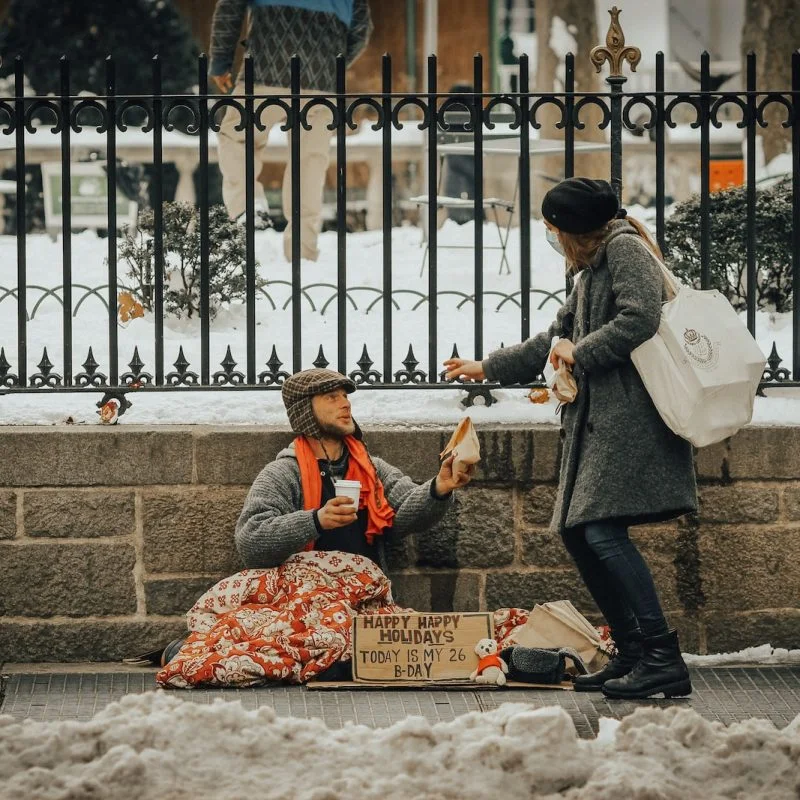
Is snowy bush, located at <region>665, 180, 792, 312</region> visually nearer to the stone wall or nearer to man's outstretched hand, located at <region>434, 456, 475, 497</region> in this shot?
the stone wall

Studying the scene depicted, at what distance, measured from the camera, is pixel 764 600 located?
668cm

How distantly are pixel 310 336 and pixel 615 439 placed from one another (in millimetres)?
2439

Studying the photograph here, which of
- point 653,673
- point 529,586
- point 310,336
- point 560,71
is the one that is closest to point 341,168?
point 310,336

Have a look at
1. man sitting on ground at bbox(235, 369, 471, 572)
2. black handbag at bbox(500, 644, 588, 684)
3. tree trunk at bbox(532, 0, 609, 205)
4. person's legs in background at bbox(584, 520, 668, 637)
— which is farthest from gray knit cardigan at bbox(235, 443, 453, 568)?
tree trunk at bbox(532, 0, 609, 205)

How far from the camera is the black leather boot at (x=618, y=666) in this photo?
5.96m

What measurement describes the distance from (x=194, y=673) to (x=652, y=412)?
1.88 m

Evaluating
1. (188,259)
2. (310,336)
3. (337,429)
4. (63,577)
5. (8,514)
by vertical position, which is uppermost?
(188,259)

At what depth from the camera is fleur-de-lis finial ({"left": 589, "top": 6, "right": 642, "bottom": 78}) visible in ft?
21.8

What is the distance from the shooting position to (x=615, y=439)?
18.8 feet

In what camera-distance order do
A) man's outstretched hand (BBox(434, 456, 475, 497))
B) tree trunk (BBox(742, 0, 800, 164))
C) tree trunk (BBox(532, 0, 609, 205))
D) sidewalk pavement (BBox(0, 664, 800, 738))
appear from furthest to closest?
tree trunk (BBox(532, 0, 609, 205))
tree trunk (BBox(742, 0, 800, 164))
man's outstretched hand (BBox(434, 456, 475, 497))
sidewalk pavement (BBox(0, 664, 800, 738))

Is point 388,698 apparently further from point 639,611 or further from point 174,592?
point 174,592

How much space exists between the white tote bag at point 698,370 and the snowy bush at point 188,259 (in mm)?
2448

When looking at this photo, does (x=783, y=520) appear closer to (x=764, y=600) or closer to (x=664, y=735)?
(x=764, y=600)

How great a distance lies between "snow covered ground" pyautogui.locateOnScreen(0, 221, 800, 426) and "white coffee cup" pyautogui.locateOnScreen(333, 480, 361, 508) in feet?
2.61
